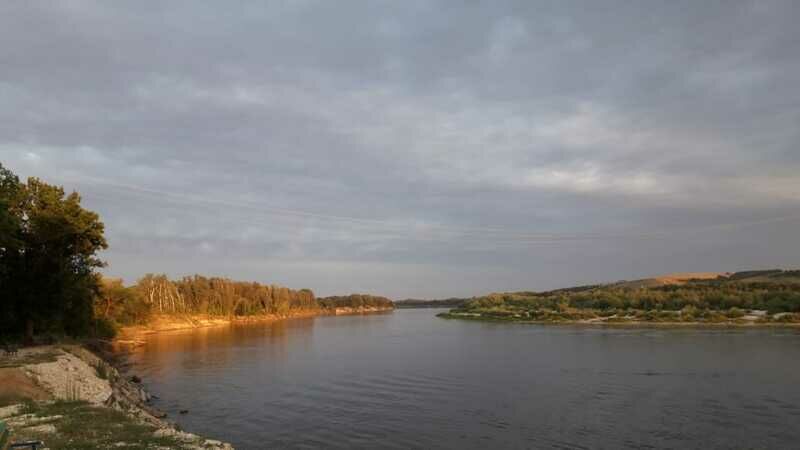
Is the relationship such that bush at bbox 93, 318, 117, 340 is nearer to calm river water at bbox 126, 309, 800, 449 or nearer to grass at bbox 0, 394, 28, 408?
calm river water at bbox 126, 309, 800, 449

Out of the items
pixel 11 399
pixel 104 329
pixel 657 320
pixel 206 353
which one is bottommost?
pixel 657 320

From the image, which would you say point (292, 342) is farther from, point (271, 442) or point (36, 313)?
point (271, 442)

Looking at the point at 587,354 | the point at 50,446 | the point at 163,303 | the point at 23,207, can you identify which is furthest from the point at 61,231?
the point at 163,303

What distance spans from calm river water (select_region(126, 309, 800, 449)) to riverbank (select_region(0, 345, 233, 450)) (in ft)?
17.4

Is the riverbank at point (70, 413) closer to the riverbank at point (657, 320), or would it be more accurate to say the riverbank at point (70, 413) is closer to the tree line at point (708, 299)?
the riverbank at point (657, 320)

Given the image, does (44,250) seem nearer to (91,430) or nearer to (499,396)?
(91,430)

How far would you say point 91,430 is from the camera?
15398mm

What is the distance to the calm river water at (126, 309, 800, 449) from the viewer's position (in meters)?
23.5

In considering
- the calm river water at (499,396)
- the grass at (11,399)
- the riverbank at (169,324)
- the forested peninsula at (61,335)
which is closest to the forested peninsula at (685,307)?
the calm river water at (499,396)

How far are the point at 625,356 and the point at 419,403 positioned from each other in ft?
92.1

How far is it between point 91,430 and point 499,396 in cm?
2413

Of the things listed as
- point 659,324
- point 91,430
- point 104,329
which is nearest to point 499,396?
point 91,430

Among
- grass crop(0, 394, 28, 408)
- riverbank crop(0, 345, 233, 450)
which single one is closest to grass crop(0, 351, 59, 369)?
riverbank crop(0, 345, 233, 450)

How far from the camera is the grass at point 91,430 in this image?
13791 millimetres
